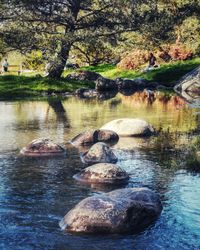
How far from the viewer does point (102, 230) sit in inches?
504

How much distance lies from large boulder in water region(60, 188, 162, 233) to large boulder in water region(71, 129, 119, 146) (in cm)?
1045

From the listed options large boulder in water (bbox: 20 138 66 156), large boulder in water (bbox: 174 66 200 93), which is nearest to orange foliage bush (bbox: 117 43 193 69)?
large boulder in water (bbox: 174 66 200 93)

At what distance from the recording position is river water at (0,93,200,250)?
488 inches

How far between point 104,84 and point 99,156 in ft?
129

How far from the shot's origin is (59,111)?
38125 mm

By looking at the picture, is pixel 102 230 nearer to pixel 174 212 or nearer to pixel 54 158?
pixel 174 212

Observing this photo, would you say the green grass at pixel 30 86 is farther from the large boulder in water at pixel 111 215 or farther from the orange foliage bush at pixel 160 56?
the large boulder in water at pixel 111 215

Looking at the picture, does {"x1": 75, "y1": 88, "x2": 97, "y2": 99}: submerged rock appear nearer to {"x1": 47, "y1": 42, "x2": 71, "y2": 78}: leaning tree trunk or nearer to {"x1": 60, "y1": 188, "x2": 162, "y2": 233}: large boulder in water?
{"x1": 47, "y1": 42, "x2": 71, "y2": 78}: leaning tree trunk

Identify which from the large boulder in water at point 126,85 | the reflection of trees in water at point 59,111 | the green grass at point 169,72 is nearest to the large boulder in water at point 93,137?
the reflection of trees in water at point 59,111

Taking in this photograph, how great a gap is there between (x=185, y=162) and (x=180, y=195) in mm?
4158

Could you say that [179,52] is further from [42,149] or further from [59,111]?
[42,149]

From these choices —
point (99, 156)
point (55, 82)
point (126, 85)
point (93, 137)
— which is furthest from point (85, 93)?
point (99, 156)

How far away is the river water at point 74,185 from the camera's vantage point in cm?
1238

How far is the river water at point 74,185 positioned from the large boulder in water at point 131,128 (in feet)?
3.00
